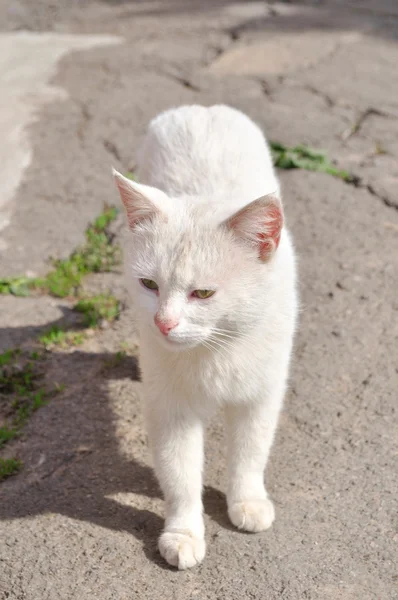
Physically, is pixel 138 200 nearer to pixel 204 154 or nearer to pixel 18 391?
pixel 204 154

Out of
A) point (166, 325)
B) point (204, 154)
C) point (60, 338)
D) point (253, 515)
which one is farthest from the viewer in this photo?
point (60, 338)

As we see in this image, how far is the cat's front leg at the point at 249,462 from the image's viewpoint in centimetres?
240

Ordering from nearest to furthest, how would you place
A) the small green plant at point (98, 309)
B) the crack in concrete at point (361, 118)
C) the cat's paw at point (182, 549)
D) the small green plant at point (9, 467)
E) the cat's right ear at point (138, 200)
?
the cat's right ear at point (138, 200)
the cat's paw at point (182, 549)
the small green plant at point (9, 467)
the small green plant at point (98, 309)
the crack in concrete at point (361, 118)

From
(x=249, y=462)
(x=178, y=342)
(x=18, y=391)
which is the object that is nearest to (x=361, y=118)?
(x=18, y=391)

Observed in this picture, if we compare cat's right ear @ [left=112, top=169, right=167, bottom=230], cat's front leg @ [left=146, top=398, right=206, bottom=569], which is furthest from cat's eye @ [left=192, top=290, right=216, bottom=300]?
cat's front leg @ [left=146, top=398, right=206, bottom=569]

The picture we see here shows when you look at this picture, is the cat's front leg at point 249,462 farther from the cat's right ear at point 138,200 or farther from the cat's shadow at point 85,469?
the cat's right ear at point 138,200

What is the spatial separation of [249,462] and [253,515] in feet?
0.54

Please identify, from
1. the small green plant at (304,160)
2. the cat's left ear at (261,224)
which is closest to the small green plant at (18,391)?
the cat's left ear at (261,224)

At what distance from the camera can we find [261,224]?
2025 mm

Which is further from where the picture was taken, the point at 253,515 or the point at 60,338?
the point at 60,338

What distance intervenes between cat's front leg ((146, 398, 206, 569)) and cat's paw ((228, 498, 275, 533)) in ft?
0.42

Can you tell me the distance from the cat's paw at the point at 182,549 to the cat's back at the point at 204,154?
1099 millimetres

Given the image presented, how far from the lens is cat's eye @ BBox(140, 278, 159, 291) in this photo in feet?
6.89

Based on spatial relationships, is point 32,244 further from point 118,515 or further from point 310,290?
point 118,515
